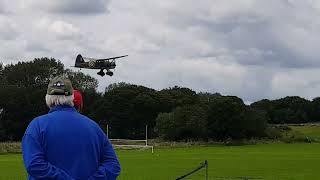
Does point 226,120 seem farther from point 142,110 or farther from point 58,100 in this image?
point 58,100

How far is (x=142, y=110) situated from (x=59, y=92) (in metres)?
118

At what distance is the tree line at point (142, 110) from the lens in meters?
102

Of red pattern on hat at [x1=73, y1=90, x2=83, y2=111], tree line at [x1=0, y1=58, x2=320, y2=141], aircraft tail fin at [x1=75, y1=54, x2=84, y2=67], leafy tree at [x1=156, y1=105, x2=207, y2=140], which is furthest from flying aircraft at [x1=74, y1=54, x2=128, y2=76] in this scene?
red pattern on hat at [x1=73, y1=90, x2=83, y2=111]

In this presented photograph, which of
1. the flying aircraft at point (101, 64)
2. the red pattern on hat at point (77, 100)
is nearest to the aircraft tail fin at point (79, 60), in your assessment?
the flying aircraft at point (101, 64)

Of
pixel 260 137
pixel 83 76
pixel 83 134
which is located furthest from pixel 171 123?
pixel 83 134

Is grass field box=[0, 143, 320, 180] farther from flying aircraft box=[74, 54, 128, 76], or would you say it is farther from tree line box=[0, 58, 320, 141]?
tree line box=[0, 58, 320, 141]

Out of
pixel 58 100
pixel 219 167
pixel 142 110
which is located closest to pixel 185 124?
pixel 142 110

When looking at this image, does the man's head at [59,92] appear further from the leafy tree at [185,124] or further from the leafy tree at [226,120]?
the leafy tree at [226,120]

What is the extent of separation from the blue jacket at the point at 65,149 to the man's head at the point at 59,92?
0.05m

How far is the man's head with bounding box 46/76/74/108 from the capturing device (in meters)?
5.76

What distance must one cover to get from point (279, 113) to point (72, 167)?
6089 inches

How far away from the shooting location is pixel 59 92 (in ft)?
18.9

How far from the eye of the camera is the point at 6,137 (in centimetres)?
11088

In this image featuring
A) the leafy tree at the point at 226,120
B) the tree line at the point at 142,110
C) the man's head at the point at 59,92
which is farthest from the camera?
the tree line at the point at 142,110
